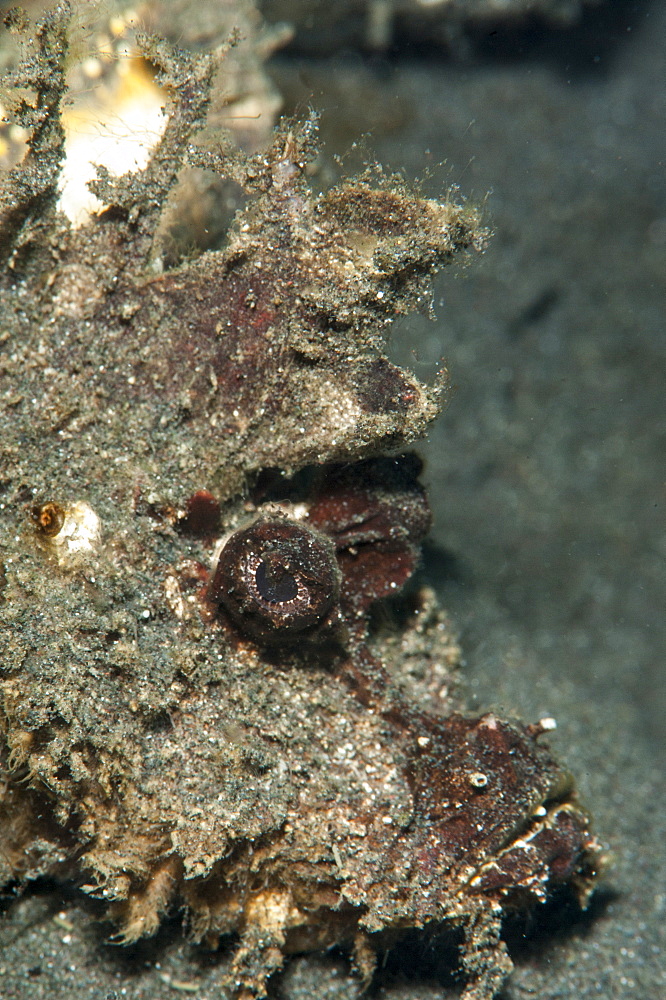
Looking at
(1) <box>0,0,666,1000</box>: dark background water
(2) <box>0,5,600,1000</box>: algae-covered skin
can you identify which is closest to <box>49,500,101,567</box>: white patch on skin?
(2) <box>0,5,600,1000</box>: algae-covered skin

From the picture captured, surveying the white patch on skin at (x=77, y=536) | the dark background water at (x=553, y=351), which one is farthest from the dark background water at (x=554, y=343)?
the white patch on skin at (x=77, y=536)

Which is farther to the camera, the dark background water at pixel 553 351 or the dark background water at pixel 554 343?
the dark background water at pixel 554 343

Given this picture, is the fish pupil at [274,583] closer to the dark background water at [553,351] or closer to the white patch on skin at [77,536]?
the white patch on skin at [77,536]

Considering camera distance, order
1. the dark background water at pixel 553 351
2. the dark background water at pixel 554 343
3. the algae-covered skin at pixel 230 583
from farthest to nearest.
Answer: the dark background water at pixel 554 343
the dark background water at pixel 553 351
the algae-covered skin at pixel 230 583

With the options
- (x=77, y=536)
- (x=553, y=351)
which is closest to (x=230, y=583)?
(x=77, y=536)

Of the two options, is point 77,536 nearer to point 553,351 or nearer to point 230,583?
point 230,583

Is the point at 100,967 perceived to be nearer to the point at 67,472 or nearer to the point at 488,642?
the point at 67,472

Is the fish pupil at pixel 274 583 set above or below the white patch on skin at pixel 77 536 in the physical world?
below

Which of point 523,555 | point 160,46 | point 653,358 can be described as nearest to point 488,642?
point 523,555

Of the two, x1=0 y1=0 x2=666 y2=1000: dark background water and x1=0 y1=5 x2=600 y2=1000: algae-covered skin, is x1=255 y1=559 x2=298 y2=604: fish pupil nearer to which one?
x1=0 y1=5 x2=600 y2=1000: algae-covered skin
